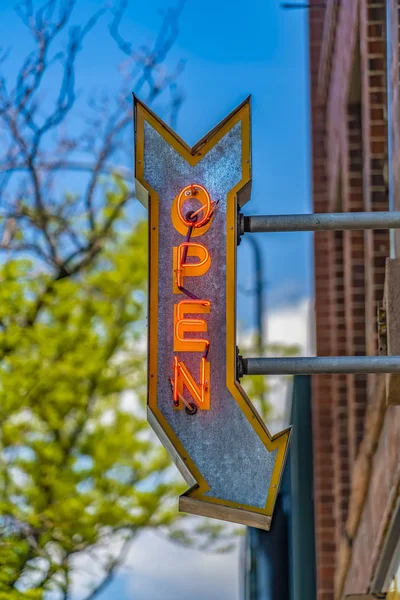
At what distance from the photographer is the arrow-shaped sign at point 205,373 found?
263 inches

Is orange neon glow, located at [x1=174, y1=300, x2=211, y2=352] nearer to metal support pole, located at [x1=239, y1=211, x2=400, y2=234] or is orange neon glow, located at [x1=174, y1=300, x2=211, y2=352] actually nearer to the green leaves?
metal support pole, located at [x1=239, y1=211, x2=400, y2=234]

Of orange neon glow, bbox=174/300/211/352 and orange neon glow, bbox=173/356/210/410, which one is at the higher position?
orange neon glow, bbox=174/300/211/352

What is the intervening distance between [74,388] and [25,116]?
4969 millimetres

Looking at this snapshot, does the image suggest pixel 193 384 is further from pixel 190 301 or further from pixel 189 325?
pixel 190 301

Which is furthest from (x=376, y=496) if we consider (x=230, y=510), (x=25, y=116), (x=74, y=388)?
(x=74, y=388)

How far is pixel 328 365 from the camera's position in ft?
20.3

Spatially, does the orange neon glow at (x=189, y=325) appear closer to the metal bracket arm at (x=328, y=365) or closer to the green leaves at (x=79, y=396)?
the metal bracket arm at (x=328, y=365)

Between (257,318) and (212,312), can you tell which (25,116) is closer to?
(257,318)

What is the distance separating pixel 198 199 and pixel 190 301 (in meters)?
0.72

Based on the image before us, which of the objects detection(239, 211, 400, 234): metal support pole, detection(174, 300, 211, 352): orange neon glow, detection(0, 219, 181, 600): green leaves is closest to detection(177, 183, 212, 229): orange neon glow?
detection(174, 300, 211, 352): orange neon glow

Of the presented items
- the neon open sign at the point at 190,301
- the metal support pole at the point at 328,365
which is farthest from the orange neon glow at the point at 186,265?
the metal support pole at the point at 328,365

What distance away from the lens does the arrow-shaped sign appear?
667 centimetres

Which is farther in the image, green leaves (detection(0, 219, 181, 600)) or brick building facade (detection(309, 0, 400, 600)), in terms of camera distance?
green leaves (detection(0, 219, 181, 600))

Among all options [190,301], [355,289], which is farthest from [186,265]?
[355,289]
